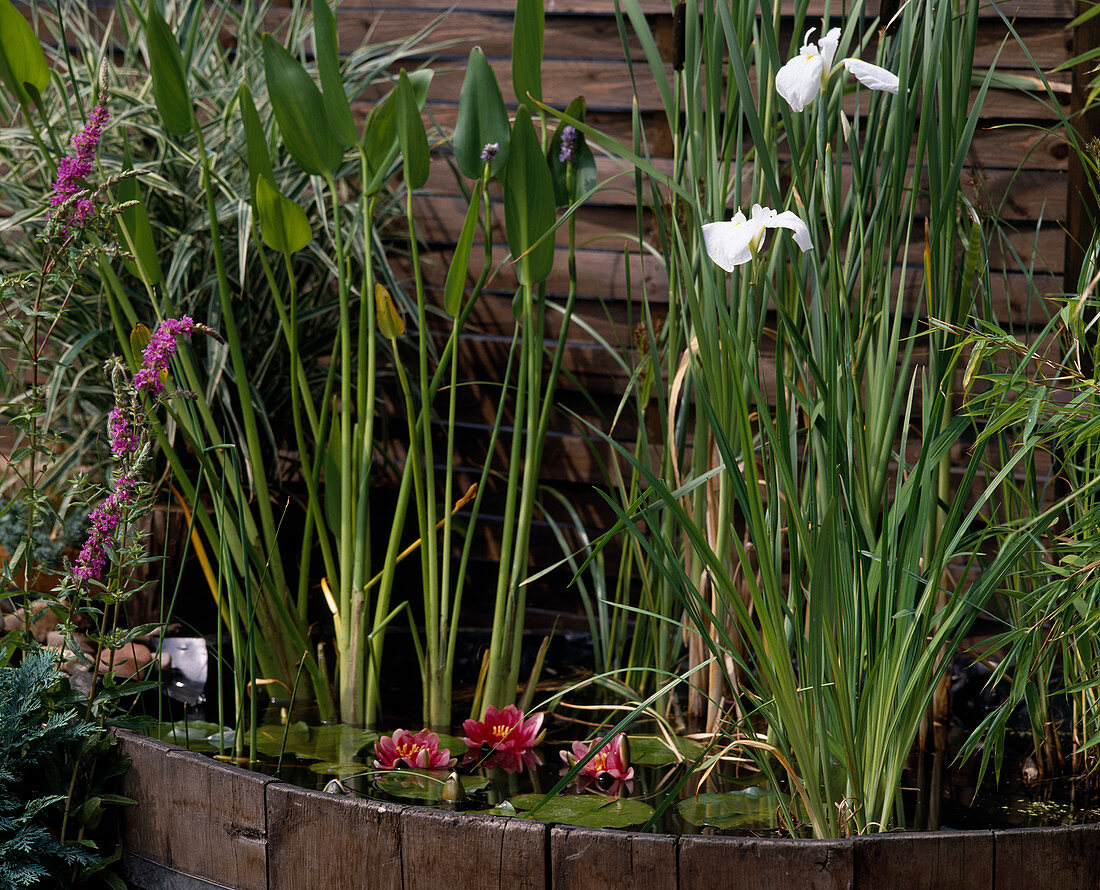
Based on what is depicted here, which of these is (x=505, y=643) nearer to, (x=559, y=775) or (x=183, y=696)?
(x=559, y=775)

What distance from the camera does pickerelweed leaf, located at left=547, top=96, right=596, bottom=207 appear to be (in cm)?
145

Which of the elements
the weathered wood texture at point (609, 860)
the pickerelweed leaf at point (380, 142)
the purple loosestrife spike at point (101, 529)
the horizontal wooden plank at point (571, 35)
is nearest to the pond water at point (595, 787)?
the weathered wood texture at point (609, 860)

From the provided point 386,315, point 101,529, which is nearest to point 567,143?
point 386,315

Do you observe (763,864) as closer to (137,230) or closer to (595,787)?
(595,787)

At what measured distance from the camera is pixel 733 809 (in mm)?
1135

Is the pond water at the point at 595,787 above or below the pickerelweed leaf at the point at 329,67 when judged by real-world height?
below

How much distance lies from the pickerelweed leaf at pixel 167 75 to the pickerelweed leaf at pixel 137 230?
79mm

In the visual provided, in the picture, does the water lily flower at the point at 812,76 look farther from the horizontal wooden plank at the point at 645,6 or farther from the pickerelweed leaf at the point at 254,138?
the horizontal wooden plank at the point at 645,6

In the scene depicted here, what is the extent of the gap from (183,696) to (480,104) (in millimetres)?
1011

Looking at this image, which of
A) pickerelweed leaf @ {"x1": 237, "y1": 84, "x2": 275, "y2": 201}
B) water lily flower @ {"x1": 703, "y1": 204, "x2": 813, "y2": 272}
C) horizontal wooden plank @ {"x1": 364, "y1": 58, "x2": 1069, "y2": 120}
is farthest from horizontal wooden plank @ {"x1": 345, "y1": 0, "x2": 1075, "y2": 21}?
water lily flower @ {"x1": 703, "y1": 204, "x2": 813, "y2": 272}

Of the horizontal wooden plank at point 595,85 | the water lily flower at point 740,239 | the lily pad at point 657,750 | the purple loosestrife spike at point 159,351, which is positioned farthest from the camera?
the horizontal wooden plank at point 595,85

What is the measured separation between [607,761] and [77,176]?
982 millimetres

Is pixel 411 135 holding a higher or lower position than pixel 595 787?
higher

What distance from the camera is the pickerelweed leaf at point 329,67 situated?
127 centimetres
